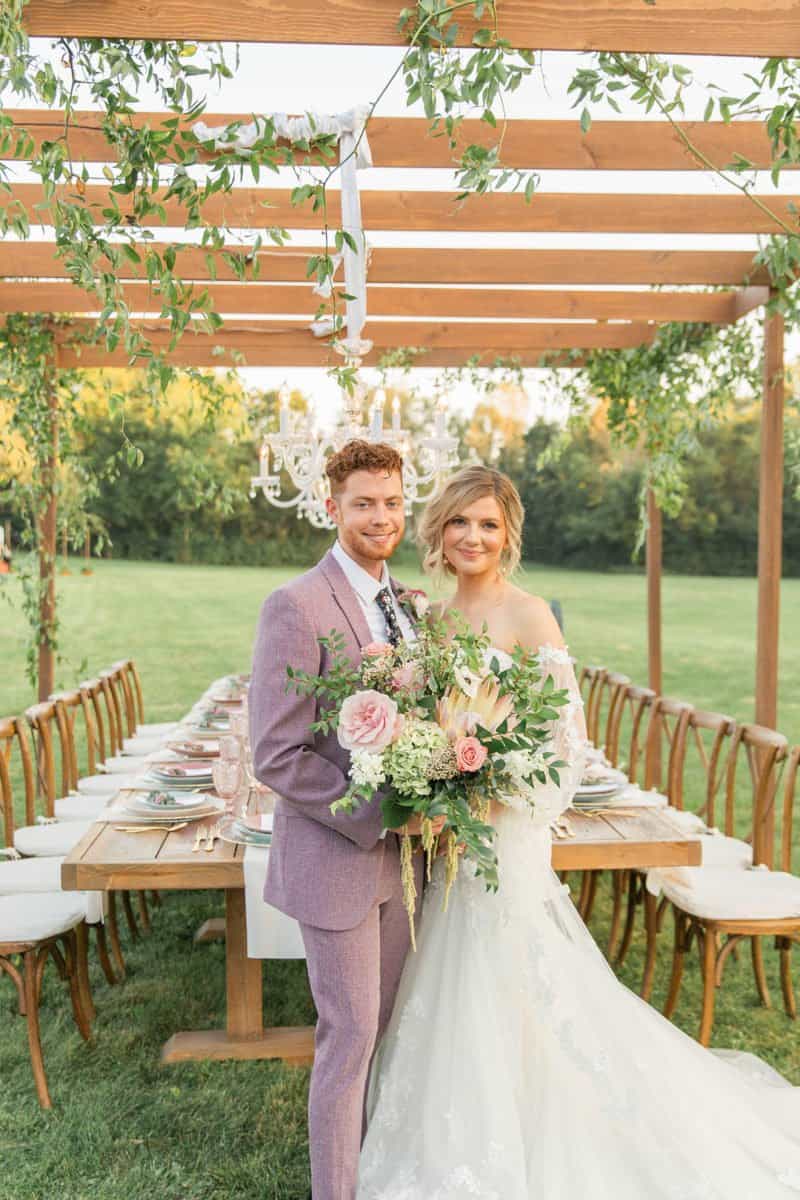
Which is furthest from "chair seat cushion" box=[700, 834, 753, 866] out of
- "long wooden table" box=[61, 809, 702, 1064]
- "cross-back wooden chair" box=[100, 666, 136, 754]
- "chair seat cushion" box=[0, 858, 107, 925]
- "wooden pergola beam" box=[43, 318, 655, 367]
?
"wooden pergola beam" box=[43, 318, 655, 367]

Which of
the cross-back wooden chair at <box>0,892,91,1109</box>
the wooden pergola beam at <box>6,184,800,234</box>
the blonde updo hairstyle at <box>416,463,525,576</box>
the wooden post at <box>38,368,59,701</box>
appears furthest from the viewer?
the wooden post at <box>38,368,59,701</box>

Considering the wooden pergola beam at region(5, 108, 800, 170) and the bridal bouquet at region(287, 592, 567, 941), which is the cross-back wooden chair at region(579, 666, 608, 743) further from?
the bridal bouquet at region(287, 592, 567, 941)

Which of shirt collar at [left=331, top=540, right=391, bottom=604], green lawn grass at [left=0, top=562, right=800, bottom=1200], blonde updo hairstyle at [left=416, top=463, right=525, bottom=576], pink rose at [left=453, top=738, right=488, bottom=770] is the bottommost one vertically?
green lawn grass at [left=0, top=562, right=800, bottom=1200]

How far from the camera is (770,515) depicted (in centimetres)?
574

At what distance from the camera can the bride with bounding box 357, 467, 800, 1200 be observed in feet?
8.96

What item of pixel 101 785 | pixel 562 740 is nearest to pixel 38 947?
pixel 562 740

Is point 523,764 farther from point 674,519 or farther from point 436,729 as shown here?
point 674,519

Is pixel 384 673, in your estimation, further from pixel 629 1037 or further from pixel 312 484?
pixel 312 484

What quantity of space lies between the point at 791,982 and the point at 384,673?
2.71m

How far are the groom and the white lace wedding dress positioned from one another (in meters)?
0.21

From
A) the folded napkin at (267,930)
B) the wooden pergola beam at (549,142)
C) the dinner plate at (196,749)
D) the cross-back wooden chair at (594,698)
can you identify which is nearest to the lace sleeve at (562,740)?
the folded napkin at (267,930)

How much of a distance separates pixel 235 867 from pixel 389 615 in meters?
1.06

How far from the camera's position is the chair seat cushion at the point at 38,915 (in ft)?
11.8

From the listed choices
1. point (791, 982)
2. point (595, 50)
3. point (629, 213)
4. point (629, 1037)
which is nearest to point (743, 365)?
point (629, 213)
